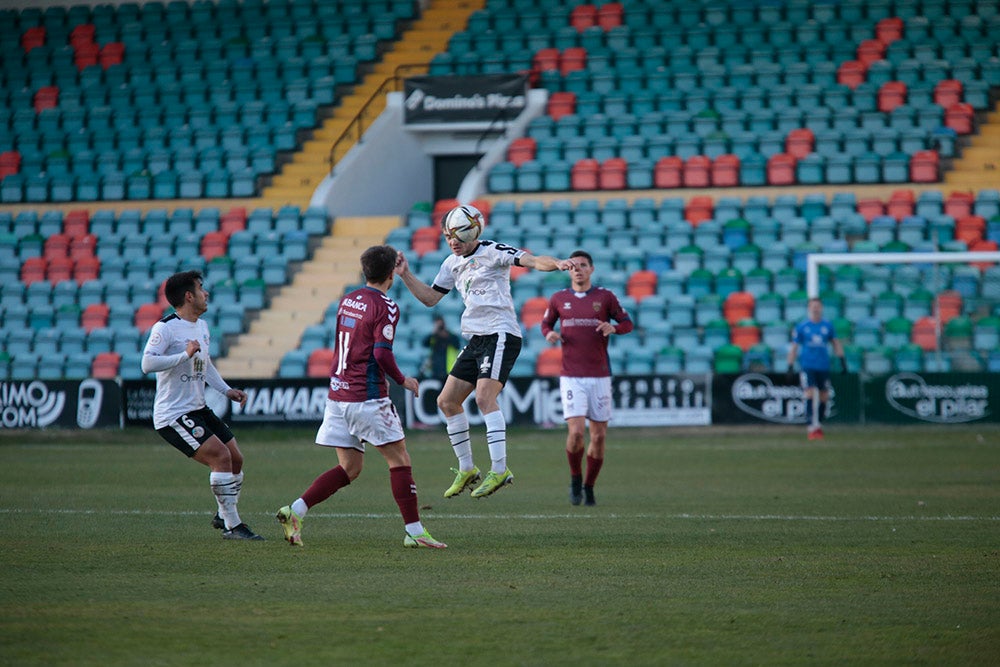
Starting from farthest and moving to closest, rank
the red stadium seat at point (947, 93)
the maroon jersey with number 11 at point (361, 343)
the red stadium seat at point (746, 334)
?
the red stadium seat at point (947, 93), the red stadium seat at point (746, 334), the maroon jersey with number 11 at point (361, 343)

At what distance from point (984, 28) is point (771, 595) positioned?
26.1 meters

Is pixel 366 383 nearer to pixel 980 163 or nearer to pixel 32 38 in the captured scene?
pixel 980 163

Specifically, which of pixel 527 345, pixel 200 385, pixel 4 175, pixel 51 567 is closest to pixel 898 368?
pixel 527 345

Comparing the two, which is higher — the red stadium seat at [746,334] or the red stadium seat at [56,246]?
the red stadium seat at [56,246]

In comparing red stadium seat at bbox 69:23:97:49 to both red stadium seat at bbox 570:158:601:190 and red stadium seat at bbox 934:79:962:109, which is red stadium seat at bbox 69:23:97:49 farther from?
red stadium seat at bbox 934:79:962:109

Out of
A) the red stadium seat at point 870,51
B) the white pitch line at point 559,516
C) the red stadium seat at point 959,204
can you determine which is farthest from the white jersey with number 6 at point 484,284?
the red stadium seat at point 870,51

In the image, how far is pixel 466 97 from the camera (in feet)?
101

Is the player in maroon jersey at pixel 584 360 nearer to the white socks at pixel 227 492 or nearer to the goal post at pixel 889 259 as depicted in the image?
the white socks at pixel 227 492

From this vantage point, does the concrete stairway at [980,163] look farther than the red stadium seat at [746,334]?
Yes

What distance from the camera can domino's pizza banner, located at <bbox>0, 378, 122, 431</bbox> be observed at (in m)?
23.5

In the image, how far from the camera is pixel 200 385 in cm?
1015

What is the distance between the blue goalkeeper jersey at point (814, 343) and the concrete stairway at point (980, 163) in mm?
7304

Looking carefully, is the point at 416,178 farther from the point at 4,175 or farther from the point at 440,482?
the point at 440,482

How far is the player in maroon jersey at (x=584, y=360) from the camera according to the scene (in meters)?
12.9
